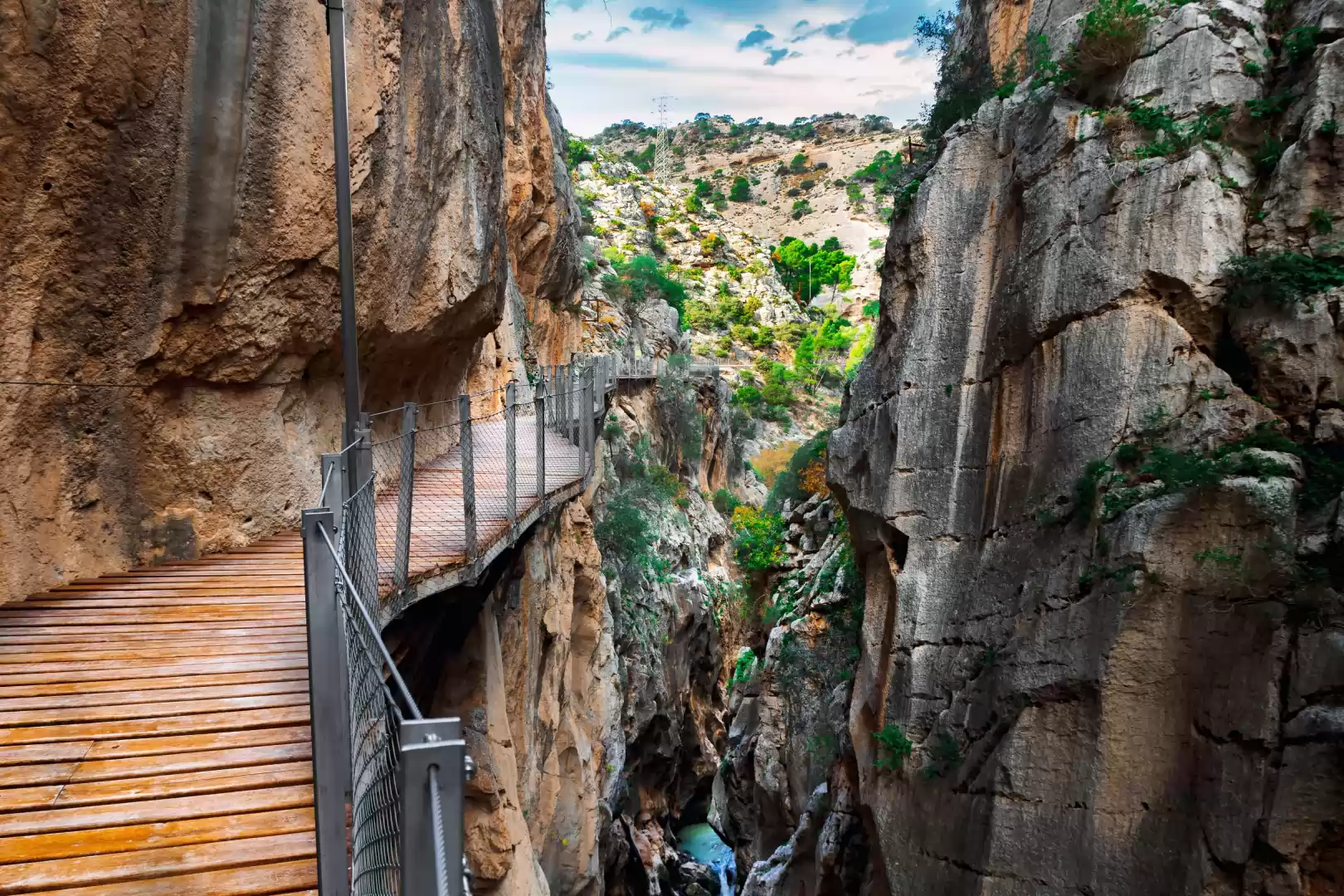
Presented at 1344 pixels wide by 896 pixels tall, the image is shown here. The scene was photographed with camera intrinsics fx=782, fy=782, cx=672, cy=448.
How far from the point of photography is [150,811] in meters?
2.94

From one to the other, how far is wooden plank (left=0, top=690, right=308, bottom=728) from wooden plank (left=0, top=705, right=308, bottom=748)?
0.09ft

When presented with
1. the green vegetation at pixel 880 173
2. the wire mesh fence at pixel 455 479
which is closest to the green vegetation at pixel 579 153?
the green vegetation at pixel 880 173

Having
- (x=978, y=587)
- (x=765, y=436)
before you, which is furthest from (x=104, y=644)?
(x=765, y=436)

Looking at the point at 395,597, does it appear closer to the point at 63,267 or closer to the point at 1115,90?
the point at 63,267

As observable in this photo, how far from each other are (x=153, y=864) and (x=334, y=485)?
1.70 metres

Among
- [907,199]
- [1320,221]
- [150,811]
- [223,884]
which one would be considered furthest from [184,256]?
[1320,221]

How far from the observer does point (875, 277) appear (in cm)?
6912

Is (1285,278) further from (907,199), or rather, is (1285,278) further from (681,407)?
(681,407)

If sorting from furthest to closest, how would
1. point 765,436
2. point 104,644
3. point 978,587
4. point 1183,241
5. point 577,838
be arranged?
point 765,436, point 577,838, point 978,587, point 1183,241, point 104,644

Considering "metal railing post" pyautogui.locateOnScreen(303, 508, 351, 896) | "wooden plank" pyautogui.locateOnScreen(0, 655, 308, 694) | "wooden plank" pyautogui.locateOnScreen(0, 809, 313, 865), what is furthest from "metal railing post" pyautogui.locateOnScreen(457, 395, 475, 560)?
"wooden plank" pyautogui.locateOnScreen(0, 809, 313, 865)

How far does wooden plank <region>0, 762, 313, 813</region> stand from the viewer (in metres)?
2.97

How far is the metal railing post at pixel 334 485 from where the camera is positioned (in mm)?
3758

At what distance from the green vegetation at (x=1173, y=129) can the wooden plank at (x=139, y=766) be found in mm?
9851

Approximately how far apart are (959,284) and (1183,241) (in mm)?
2745
